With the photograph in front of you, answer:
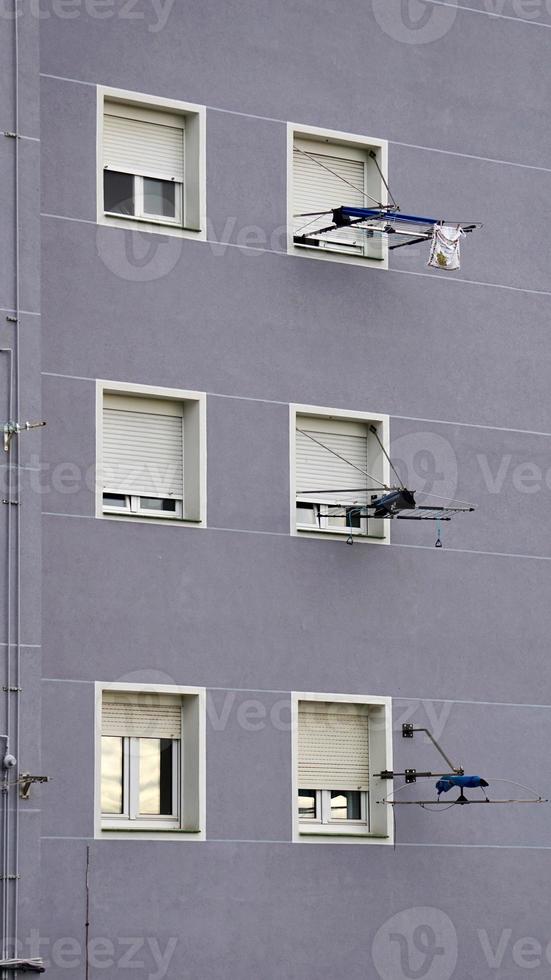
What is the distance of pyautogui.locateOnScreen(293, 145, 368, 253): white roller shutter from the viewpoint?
26766mm

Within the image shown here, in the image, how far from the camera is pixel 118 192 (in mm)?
25719

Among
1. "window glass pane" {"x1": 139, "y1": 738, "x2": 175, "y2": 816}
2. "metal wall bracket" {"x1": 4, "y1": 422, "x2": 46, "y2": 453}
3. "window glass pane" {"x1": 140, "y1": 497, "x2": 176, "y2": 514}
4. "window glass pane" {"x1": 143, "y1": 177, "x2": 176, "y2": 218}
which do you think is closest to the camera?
"metal wall bracket" {"x1": 4, "y1": 422, "x2": 46, "y2": 453}

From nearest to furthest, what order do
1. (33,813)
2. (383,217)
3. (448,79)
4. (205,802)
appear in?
(33,813), (205,802), (383,217), (448,79)

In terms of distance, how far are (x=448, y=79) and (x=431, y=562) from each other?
21.8ft

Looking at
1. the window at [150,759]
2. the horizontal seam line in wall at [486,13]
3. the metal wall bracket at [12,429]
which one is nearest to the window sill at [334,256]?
the horizontal seam line in wall at [486,13]

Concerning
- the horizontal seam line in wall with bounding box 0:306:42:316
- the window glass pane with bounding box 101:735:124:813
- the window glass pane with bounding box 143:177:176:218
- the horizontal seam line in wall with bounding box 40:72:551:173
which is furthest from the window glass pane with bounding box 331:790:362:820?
the horizontal seam line in wall with bounding box 40:72:551:173

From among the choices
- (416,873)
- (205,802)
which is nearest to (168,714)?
(205,802)

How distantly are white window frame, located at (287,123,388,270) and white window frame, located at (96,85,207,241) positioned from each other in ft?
3.97

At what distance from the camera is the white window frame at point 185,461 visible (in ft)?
80.9

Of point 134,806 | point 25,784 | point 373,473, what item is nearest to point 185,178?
point 373,473

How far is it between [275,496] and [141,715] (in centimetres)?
320

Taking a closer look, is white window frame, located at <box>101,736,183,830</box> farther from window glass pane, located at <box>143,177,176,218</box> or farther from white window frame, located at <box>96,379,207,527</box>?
window glass pane, located at <box>143,177,176,218</box>

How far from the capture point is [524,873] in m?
26.2

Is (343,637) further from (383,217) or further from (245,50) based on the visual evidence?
(245,50)
